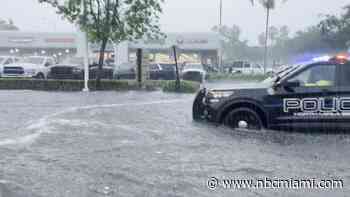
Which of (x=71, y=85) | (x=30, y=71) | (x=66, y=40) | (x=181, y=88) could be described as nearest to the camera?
(x=181, y=88)

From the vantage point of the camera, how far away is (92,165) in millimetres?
6523

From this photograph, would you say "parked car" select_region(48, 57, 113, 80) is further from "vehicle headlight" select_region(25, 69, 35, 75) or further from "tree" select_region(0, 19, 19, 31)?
"tree" select_region(0, 19, 19, 31)

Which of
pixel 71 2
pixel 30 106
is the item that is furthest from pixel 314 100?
pixel 71 2

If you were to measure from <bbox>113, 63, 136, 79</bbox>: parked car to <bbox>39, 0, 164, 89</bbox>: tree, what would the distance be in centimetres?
773

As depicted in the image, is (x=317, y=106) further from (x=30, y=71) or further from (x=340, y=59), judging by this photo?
(x=30, y=71)

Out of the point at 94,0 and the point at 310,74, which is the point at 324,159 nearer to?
the point at 310,74

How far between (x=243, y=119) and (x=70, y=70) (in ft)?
57.8

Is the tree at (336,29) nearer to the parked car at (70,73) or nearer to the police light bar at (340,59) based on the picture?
the parked car at (70,73)

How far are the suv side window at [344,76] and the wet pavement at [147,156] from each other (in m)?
1.02

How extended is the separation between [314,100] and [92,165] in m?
4.62

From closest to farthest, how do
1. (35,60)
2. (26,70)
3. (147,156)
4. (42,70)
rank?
1. (147,156)
2. (26,70)
3. (42,70)
4. (35,60)

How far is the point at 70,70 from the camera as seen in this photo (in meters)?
25.5

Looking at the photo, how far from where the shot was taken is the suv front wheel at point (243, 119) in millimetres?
9359

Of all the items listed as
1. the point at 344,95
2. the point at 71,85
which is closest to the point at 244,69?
the point at 71,85
